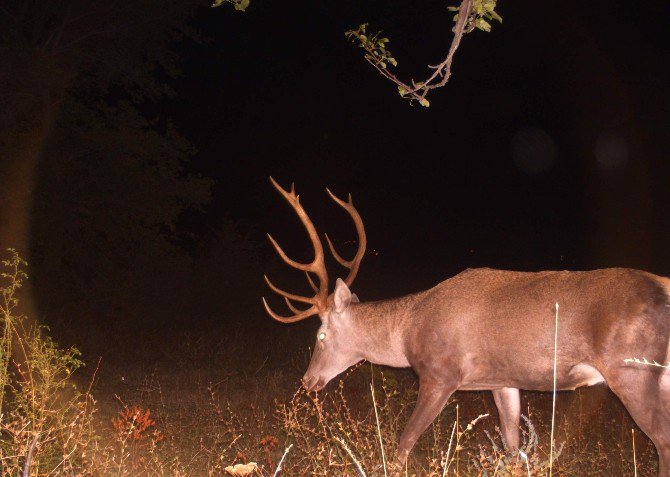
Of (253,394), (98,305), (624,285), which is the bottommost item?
(98,305)

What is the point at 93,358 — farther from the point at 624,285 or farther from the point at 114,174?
the point at 624,285

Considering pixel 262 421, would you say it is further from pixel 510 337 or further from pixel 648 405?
pixel 648 405

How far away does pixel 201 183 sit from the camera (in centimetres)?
1342

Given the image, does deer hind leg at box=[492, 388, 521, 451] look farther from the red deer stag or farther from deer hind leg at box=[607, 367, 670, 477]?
deer hind leg at box=[607, 367, 670, 477]

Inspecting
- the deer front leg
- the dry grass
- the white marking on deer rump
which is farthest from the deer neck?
the white marking on deer rump

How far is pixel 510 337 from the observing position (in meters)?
6.09

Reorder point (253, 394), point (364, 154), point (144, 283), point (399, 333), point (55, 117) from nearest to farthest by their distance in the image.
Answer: point (399, 333)
point (253, 394)
point (55, 117)
point (144, 283)
point (364, 154)

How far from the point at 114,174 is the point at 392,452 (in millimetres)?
8141

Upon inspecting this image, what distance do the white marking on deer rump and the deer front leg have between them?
1.04 m

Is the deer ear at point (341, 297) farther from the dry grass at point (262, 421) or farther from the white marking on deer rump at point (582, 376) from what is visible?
the white marking on deer rump at point (582, 376)

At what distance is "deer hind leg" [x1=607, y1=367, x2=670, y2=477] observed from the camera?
526 cm

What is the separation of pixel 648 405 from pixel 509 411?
5.83 feet


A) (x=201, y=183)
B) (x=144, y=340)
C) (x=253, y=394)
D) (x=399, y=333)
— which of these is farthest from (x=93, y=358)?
(x=399, y=333)

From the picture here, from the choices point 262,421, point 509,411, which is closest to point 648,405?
point 509,411
